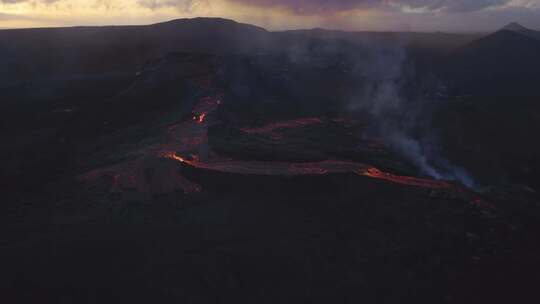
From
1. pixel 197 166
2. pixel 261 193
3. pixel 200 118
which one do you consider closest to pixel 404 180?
pixel 261 193

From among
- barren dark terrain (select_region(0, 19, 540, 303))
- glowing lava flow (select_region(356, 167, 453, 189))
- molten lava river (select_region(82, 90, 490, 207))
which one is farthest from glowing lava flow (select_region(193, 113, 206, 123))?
glowing lava flow (select_region(356, 167, 453, 189))

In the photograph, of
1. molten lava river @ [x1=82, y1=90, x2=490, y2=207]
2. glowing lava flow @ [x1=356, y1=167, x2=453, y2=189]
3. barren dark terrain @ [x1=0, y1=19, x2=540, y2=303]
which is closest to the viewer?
barren dark terrain @ [x1=0, y1=19, x2=540, y2=303]

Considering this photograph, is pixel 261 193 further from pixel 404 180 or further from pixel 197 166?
pixel 404 180

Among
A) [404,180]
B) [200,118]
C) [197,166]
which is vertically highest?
[200,118]

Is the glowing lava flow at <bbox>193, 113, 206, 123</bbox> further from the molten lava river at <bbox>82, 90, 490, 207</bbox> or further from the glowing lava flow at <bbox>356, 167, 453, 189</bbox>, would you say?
the glowing lava flow at <bbox>356, 167, 453, 189</bbox>

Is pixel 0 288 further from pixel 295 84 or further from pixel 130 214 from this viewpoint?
pixel 295 84

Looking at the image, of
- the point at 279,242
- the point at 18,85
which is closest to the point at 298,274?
the point at 279,242

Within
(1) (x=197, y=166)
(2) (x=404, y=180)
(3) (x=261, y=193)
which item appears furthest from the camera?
(1) (x=197, y=166)

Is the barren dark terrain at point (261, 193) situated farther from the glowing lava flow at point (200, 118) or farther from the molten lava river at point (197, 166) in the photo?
the glowing lava flow at point (200, 118)

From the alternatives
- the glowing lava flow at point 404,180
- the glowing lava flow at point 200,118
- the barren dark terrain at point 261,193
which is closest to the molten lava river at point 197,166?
the glowing lava flow at point 404,180
